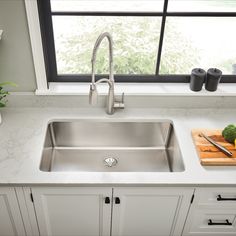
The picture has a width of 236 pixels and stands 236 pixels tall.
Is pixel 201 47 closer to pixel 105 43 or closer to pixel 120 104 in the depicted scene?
pixel 105 43

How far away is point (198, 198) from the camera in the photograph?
4.75 feet

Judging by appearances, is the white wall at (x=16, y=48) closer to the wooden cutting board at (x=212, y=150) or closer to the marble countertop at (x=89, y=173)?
the marble countertop at (x=89, y=173)

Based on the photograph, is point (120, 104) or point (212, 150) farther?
point (120, 104)

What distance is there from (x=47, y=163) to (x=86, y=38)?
44.2 inches

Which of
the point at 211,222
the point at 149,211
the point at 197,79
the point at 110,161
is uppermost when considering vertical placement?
the point at 197,79

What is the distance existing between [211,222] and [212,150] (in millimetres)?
452

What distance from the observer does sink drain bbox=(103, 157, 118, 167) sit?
1.73 m

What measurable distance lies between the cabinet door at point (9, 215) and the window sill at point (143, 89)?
63cm

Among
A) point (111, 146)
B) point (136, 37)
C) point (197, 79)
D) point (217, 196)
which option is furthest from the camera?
point (136, 37)

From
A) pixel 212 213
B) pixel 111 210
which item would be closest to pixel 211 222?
pixel 212 213

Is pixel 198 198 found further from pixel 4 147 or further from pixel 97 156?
pixel 4 147

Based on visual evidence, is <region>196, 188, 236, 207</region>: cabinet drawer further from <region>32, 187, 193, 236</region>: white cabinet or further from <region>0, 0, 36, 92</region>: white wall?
<region>0, 0, 36, 92</region>: white wall

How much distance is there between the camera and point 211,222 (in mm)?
1602

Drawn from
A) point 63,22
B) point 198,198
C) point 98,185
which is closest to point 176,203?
point 198,198
